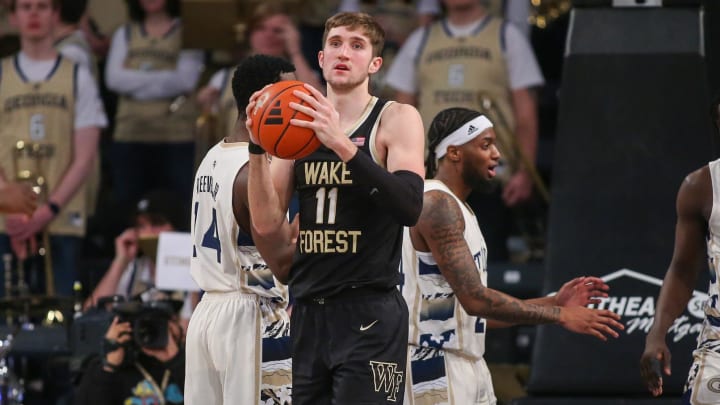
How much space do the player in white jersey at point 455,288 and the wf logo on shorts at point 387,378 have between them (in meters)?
0.82

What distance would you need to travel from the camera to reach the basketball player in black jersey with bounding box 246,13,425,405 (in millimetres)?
5980

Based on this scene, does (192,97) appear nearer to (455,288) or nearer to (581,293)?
(455,288)

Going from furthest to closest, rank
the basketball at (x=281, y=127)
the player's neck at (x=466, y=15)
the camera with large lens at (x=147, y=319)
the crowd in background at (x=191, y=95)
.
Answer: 1. the crowd in background at (x=191, y=95)
2. the player's neck at (x=466, y=15)
3. the camera with large lens at (x=147, y=319)
4. the basketball at (x=281, y=127)

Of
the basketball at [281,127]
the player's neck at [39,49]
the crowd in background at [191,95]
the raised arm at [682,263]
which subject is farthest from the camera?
the player's neck at [39,49]

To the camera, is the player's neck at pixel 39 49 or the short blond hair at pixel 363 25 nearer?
the short blond hair at pixel 363 25

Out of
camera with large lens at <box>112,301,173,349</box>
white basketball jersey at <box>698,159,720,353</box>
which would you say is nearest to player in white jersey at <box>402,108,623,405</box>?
white basketball jersey at <box>698,159,720,353</box>

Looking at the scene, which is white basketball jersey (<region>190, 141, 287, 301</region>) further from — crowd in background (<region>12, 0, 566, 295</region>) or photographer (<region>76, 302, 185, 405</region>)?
crowd in background (<region>12, 0, 566, 295</region>)

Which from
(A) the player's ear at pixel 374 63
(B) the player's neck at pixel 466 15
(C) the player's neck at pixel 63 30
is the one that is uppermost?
(B) the player's neck at pixel 466 15

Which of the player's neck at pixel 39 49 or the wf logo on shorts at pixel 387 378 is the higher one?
the player's neck at pixel 39 49

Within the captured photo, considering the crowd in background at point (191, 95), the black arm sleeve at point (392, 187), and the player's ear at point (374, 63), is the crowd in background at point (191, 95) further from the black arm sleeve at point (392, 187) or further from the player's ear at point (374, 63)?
the black arm sleeve at point (392, 187)

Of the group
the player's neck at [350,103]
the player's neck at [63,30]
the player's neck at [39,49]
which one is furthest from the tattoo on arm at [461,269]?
the player's neck at [63,30]

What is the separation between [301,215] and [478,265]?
1.25 meters

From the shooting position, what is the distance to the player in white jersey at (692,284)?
6.62 m

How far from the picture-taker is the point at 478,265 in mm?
7090
